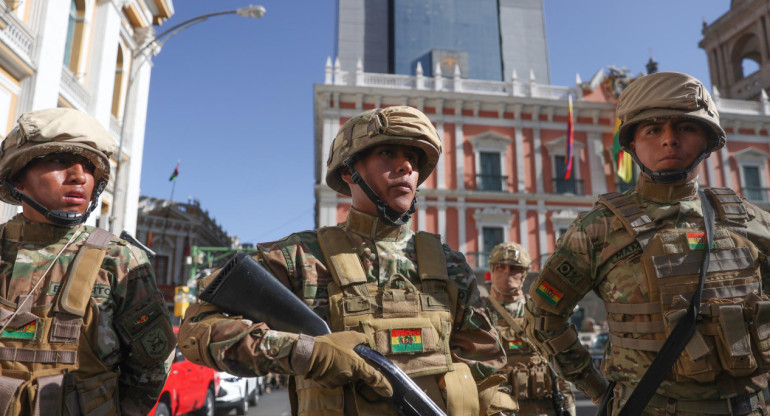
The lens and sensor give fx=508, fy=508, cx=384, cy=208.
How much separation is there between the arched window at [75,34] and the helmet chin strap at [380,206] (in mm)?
11729

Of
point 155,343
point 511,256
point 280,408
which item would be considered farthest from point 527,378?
point 280,408

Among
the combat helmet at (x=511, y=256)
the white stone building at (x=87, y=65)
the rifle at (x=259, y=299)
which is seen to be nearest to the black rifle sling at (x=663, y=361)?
the rifle at (x=259, y=299)

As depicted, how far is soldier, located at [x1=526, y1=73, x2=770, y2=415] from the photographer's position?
204cm

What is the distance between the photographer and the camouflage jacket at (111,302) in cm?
212

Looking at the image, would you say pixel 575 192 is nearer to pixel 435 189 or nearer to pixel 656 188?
pixel 435 189

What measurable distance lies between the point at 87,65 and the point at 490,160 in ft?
57.5

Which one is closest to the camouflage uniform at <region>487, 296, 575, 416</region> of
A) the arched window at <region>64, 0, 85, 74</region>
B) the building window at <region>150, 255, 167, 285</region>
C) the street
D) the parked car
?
the parked car

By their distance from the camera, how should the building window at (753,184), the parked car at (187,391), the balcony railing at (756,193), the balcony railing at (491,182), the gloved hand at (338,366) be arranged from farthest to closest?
the building window at (753,184) < the balcony railing at (756,193) < the balcony railing at (491,182) < the parked car at (187,391) < the gloved hand at (338,366)

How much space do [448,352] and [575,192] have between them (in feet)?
80.4

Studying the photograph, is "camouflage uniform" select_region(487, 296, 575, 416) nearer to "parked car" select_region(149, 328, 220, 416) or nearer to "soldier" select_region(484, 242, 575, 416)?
"soldier" select_region(484, 242, 575, 416)

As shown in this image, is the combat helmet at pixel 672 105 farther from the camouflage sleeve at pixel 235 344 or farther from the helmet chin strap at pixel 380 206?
the camouflage sleeve at pixel 235 344

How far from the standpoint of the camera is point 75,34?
11.5 metres

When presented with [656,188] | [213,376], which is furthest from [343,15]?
[656,188]

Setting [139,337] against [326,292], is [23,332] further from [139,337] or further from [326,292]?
[326,292]
